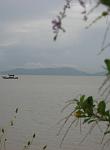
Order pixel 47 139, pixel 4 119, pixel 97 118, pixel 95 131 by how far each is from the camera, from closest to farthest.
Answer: pixel 97 118, pixel 47 139, pixel 95 131, pixel 4 119

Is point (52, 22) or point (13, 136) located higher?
point (52, 22)

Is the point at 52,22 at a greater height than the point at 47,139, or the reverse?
the point at 52,22

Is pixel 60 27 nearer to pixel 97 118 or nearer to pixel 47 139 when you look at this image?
pixel 97 118

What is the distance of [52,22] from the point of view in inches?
50.1

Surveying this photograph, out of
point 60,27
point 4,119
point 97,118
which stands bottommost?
point 4,119

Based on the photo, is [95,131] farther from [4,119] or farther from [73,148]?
[4,119]

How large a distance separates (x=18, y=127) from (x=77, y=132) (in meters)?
4.39

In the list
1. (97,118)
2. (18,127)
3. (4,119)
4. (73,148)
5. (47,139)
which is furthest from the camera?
(4,119)

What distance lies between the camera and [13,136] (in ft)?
79.2

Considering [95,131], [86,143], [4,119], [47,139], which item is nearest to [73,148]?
[86,143]

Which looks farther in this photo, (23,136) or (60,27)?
(23,136)

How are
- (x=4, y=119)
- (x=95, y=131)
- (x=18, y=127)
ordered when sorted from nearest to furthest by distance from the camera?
(x=95, y=131)
(x=18, y=127)
(x=4, y=119)

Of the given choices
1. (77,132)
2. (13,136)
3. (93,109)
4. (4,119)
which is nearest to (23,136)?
(13,136)

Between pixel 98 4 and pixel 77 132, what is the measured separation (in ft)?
80.5
